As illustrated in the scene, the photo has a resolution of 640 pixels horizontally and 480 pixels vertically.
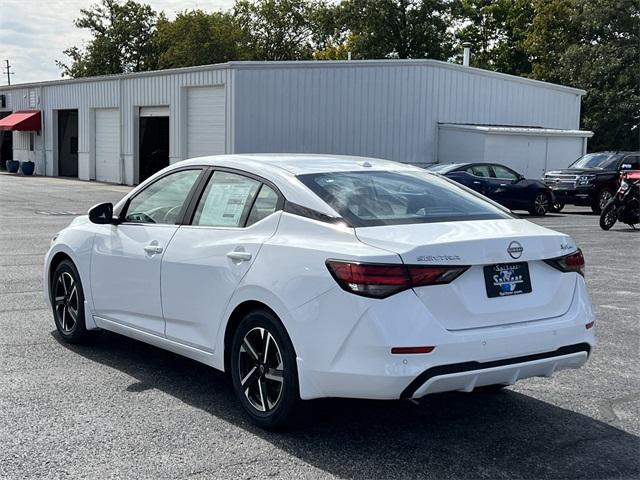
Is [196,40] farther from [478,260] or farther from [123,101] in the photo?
[478,260]

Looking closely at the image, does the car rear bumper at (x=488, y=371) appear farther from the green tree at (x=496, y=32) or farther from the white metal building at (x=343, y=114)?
the green tree at (x=496, y=32)

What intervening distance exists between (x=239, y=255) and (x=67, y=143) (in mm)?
39425

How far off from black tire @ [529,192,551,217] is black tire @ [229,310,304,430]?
1926 cm

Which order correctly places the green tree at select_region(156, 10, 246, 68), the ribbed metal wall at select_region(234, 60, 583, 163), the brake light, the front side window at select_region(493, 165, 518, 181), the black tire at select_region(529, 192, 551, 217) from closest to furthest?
the brake light, the front side window at select_region(493, 165, 518, 181), the black tire at select_region(529, 192, 551, 217), the ribbed metal wall at select_region(234, 60, 583, 163), the green tree at select_region(156, 10, 246, 68)

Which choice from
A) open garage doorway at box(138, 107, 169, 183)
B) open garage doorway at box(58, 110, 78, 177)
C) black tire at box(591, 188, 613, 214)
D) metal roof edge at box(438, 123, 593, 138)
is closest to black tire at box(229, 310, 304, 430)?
black tire at box(591, 188, 613, 214)

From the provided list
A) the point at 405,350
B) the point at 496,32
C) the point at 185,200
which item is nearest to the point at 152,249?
the point at 185,200

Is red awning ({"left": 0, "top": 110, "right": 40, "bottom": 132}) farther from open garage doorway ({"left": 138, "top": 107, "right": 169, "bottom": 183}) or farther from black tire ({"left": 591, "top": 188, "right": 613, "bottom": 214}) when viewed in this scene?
black tire ({"left": 591, "top": 188, "right": 613, "bottom": 214})

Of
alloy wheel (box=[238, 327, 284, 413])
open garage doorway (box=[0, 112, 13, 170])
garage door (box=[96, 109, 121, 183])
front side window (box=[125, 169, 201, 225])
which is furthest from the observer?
open garage doorway (box=[0, 112, 13, 170])

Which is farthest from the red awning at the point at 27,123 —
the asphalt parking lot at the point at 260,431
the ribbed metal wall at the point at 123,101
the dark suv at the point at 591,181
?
the asphalt parking lot at the point at 260,431

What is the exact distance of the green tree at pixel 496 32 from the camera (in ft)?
194

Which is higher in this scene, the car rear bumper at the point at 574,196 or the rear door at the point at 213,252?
the rear door at the point at 213,252

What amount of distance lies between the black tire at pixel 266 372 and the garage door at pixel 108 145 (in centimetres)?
3149

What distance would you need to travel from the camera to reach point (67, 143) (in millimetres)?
41938

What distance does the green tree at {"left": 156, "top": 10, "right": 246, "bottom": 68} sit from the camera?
67.7 metres
